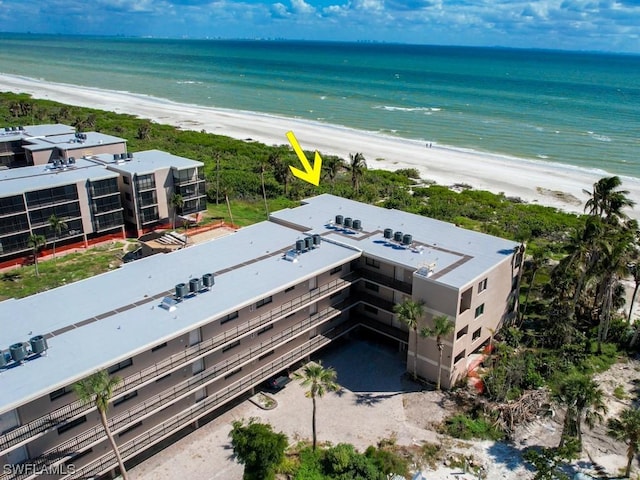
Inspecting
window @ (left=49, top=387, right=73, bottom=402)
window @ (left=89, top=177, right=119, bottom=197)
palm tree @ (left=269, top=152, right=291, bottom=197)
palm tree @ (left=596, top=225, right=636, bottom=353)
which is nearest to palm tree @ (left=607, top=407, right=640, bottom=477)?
palm tree @ (left=596, top=225, right=636, bottom=353)

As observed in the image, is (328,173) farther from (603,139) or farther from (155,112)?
(155,112)

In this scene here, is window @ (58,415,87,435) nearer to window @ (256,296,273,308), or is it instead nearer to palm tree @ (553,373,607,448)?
window @ (256,296,273,308)

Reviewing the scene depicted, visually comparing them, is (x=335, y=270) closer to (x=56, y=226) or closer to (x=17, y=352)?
(x=17, y=352)

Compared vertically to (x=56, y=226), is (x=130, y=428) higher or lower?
lower

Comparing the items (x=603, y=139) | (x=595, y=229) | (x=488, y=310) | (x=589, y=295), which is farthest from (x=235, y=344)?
(x=603, y=139)

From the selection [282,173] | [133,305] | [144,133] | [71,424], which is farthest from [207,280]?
[144,133]

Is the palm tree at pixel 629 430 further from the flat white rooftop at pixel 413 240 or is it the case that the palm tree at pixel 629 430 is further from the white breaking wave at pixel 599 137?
the white breaking wave at pixel 599 137

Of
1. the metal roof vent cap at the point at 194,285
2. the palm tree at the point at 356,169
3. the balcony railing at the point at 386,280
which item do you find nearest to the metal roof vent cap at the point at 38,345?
the metal roof vent cap at the point at 194,285
